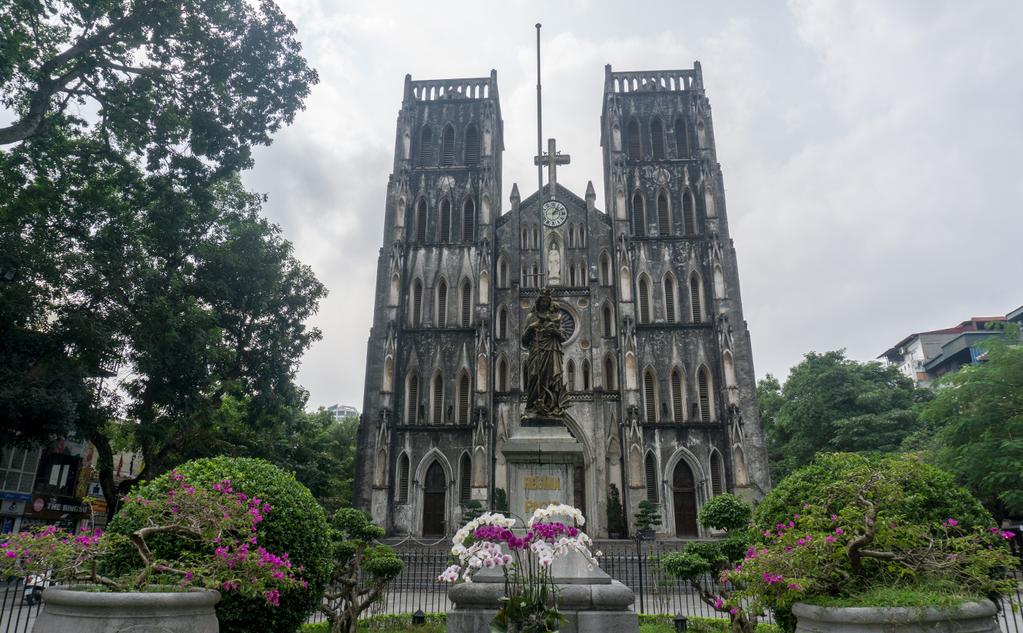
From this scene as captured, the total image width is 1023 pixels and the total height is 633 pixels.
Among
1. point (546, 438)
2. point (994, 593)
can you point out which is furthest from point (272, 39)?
point (994, 593)

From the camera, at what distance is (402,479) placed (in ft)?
90.2

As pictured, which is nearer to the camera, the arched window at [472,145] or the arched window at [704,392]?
the arched window at [704,392]

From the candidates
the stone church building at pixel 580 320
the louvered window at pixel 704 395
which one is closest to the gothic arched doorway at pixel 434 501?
the stone church building at pixel 580 320

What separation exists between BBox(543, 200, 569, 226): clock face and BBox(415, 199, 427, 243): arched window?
5.92 metres

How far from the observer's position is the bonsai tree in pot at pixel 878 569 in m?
4.48

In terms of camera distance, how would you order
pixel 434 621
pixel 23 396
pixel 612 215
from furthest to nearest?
pixel 612 215 → pixel 23 396 → pixel 434 621

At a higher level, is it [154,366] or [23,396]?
[154,366]

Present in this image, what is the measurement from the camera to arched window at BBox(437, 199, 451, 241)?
1241 inches

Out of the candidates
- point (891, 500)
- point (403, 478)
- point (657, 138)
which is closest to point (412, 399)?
point (403, 478)

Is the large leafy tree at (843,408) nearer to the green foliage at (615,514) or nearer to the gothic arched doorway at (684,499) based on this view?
the gothic arched doorway at (684,499)

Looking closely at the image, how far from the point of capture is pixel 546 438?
8.74 m

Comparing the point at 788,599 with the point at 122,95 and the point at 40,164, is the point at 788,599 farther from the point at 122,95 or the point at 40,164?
the point at 40,164

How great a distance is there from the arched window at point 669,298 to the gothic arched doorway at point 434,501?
1196cm

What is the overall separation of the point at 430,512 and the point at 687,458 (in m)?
10.9
